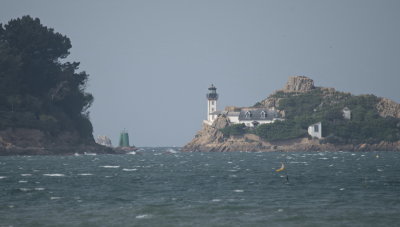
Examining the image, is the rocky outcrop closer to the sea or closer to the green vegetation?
the green vegetation

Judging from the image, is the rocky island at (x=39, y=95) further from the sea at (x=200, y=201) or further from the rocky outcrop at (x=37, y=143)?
the sea at (x=200, y=201)

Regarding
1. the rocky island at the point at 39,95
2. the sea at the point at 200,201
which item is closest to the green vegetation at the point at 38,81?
the rocky island at the point at 39,95

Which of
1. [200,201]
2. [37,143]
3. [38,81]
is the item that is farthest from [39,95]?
[200,201]

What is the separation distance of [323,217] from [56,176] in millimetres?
43081

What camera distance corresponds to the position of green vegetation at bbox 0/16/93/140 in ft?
507

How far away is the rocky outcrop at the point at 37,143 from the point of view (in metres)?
148

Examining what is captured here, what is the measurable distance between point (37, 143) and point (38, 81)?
1945cm

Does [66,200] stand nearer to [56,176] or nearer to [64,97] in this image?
[56,176]

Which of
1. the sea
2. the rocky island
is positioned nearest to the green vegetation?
the rocky island

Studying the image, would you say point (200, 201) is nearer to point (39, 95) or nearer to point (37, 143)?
point (37, 143)

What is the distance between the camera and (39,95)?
168 meters

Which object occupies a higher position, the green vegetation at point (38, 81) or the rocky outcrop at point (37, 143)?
the green vegetation at point (38, 81)

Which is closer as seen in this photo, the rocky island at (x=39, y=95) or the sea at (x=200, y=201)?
the sea at (x=200, y=201)

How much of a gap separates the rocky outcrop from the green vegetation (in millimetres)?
1569
